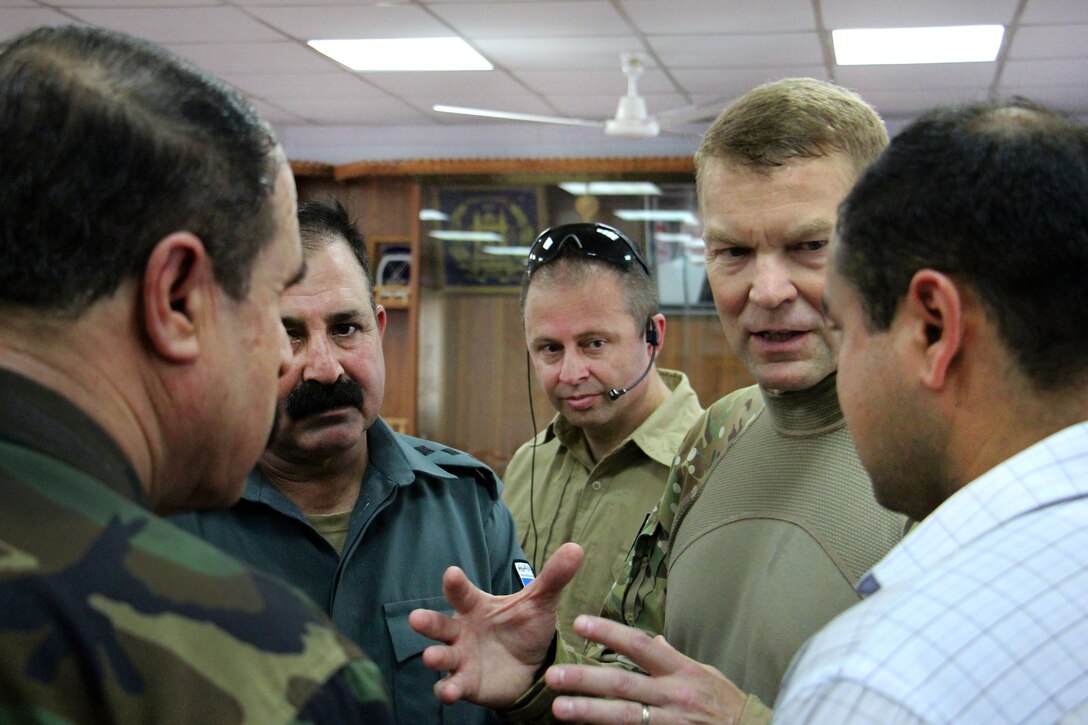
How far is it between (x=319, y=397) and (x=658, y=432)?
3.57ft

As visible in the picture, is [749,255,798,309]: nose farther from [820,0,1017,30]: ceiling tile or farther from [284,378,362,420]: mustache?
[820,0,1017,30]: ceiling tile

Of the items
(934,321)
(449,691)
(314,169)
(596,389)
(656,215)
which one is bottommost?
(449,691)

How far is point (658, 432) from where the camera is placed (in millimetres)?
2781

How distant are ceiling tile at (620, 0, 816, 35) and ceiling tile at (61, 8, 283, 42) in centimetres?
213

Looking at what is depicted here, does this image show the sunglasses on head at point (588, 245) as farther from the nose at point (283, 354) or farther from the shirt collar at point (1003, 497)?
the shirt collar at point (1003, 497)

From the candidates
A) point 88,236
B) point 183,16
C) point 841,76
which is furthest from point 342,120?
point 88,236

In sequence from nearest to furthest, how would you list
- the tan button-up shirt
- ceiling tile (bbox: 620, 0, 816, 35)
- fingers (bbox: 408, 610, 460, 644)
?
fingers (bbox: 408, 610, 460, 644), the tan button-up shirt, ceiling tile (bbox: 620, 0, 816, 35)

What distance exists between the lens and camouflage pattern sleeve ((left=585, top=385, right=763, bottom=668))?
175cm

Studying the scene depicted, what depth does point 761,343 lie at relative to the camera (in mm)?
1631

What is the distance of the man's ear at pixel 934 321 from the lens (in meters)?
1.01

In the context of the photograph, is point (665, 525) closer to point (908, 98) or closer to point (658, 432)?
point (658, 432)

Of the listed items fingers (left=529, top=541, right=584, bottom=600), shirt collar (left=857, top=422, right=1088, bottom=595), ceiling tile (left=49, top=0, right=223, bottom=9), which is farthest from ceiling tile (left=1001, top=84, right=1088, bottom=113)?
shirt collar (left=857, top=422, right=1088, bottom=595)

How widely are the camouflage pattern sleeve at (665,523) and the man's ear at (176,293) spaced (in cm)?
96

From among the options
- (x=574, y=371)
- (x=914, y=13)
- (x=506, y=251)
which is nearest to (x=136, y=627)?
(x=574, y=371)
